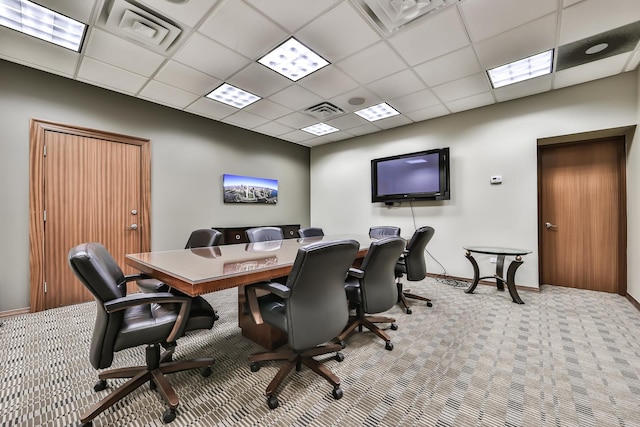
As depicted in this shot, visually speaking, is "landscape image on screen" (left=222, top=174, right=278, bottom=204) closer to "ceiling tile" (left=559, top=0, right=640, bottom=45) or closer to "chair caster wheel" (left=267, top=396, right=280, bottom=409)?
"chair caster wheel" (left=267, top=396, right=280, bottom=409)

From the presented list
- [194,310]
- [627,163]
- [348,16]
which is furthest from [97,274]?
[627,163]

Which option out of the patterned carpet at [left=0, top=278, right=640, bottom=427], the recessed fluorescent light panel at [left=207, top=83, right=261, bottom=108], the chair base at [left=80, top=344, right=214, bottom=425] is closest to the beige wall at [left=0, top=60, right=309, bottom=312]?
the recessed fluorescent light panel at [left=207, top=83, right=261, bottom=108]

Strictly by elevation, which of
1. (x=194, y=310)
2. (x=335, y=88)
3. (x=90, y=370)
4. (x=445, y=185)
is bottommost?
(x=90, y=370)

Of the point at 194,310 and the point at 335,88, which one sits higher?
the point at 335,88

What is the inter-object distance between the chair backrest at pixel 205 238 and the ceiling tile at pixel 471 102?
3909 mm

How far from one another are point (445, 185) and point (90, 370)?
489cm

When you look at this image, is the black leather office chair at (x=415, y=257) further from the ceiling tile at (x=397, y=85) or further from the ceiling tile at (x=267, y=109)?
the ceiling tile at (x=267, y=109)

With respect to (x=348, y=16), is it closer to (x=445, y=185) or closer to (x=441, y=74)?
(x=441, y=74)

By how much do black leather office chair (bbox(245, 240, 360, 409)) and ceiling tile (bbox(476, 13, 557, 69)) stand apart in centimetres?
264

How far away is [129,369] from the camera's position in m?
1.71

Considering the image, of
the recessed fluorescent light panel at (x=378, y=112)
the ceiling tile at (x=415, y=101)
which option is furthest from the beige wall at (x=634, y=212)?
the recessed fluorescent light panel at (x=378, y=112)

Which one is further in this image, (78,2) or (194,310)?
(78,2)

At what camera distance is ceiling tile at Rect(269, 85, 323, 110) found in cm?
358

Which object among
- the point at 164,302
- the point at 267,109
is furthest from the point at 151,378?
the point at 267,109
